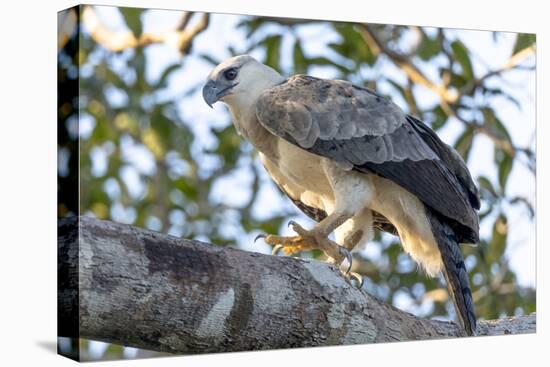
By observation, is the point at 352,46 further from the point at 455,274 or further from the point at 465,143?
the point at 455,274

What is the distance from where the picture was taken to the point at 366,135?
3.88 metres

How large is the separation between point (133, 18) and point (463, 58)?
1.62m

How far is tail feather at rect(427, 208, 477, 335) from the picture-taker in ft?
13.0

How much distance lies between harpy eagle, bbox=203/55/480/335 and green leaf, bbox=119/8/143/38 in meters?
0.36

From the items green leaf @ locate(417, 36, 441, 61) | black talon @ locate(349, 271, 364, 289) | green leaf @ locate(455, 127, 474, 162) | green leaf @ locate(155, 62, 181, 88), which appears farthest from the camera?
green leaf @ locate(455, 127, 474, 162)

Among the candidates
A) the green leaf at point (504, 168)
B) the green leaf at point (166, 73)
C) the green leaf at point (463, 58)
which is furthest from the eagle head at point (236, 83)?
the green leaf at point (504, 168)

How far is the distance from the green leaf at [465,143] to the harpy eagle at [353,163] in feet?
1.52

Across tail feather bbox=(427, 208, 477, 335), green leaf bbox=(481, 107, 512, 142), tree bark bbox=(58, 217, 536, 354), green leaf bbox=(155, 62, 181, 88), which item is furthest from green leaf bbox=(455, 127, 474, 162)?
green leaf bbox=(155, 62, 181, 88)

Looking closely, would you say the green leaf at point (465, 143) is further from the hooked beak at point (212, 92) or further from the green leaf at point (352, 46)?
the hooked beak at point (212, 92)

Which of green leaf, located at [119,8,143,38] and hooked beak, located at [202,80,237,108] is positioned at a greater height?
green leaf, located at [119,8,143,38]

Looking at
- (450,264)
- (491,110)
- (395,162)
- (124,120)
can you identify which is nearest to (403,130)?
(395,162)

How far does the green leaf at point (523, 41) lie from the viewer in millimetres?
4586

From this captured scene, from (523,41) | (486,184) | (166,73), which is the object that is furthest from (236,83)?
(523,41)

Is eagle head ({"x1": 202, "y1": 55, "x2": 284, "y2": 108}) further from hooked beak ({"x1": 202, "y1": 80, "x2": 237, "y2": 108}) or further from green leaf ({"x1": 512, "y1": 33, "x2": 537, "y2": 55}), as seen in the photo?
green leaf ({"x1": 512, "y1": 33, "x2": 537, "y2": 55})
